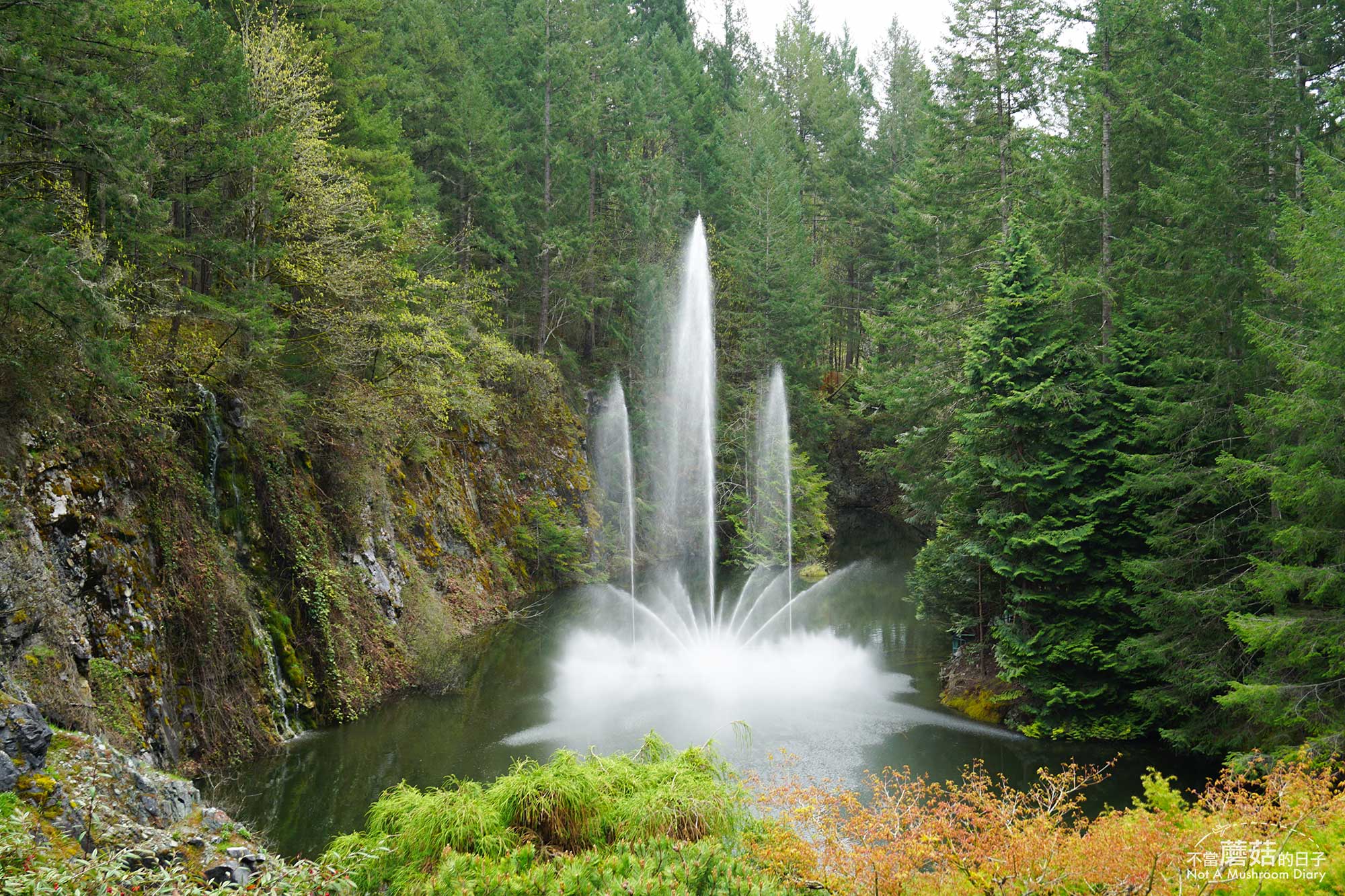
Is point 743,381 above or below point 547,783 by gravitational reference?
above

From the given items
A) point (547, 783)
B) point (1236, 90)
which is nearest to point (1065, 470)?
point (1236, 90)

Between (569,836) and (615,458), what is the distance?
22.3m

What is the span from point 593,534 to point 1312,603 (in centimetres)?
1986

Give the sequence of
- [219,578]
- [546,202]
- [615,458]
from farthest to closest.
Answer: [615,458]
[546,202]
[219,578]

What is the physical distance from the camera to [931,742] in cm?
1240

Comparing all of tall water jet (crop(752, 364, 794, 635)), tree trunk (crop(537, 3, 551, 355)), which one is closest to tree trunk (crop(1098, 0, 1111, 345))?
tall water jet (crop(752, 364, 794, 635))

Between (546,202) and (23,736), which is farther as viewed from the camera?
(546,202)

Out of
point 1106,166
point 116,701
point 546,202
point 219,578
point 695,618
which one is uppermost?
point 546,202

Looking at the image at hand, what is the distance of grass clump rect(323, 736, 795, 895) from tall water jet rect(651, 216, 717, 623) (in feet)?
69.3

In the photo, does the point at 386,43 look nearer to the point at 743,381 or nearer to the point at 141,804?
the point at 743,381

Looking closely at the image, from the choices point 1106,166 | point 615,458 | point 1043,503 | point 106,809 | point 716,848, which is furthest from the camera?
point 615,458

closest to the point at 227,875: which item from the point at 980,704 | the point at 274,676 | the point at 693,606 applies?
the point at 274,676

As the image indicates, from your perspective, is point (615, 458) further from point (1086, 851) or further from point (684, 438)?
point (1086, 851)

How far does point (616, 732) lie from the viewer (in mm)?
12711
